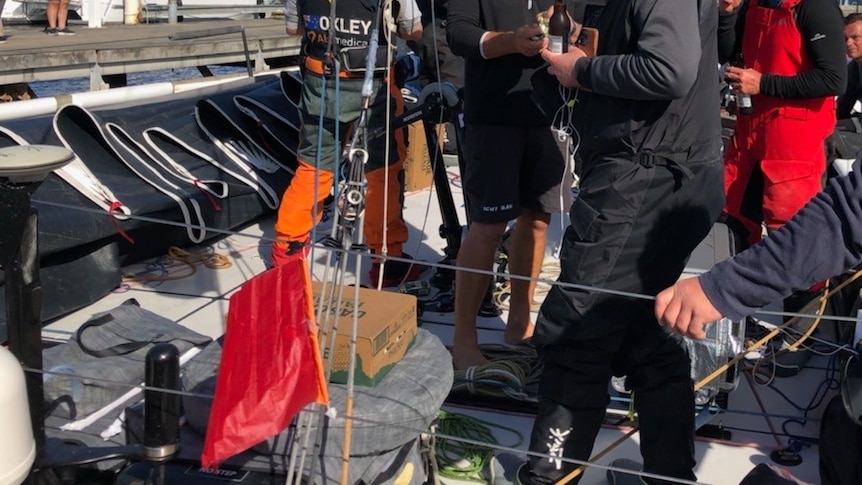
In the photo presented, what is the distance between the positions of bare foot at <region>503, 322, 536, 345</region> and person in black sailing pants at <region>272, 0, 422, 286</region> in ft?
2.29

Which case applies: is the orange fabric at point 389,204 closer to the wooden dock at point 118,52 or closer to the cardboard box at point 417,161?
the cardboard box at point 417,161

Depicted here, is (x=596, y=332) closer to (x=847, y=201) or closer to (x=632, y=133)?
(x=632, y=133)

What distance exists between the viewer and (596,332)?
7.98 ft

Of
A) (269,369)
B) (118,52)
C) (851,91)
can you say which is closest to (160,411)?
(269,369)

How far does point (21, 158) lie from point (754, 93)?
2755 mm

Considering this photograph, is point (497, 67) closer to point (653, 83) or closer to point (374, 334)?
point (653, 83)

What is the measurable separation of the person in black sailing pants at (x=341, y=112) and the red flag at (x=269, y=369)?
2054mm

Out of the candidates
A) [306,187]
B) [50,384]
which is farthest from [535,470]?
[306,187]

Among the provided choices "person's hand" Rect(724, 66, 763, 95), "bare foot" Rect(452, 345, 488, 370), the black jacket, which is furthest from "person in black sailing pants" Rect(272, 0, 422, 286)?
the black jacket

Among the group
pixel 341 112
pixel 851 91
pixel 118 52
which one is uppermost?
pixel 851 91

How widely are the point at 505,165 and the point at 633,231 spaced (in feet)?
3.33

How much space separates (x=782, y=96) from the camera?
3.66 metres

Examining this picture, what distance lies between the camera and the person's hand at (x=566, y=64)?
2533 mm

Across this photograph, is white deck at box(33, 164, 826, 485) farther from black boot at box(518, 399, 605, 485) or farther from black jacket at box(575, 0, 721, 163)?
black jacket at box(575, 0, 721, 163)
